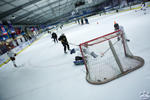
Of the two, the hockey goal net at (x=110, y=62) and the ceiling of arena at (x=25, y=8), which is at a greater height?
the ceiling of arena at (x=25, y=8)

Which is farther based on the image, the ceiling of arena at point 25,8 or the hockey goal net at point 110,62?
the ceiling of arena at point 25,8

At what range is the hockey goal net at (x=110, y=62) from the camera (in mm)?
3057

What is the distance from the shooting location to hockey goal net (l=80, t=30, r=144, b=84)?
3057 mm

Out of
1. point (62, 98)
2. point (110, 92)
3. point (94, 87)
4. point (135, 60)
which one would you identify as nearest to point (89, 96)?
point (94, 87)

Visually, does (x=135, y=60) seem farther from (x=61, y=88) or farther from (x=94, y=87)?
(x=61, y=88)

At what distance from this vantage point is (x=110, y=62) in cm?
371

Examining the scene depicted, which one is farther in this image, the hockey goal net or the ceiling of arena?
the ceiling of arena

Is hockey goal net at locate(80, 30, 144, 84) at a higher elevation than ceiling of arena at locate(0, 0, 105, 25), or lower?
lower

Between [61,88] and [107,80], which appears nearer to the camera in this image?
[107,80]

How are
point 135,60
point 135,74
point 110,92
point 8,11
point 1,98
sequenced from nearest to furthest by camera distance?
point 110,92 → point 135,74 → point 135,60 → point 1,98 → point 8,11

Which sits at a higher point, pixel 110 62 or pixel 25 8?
pixel 25 8

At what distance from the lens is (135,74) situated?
2861 millimetres

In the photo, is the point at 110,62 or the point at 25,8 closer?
the point at 110,62

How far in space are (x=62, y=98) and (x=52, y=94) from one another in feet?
1.61
